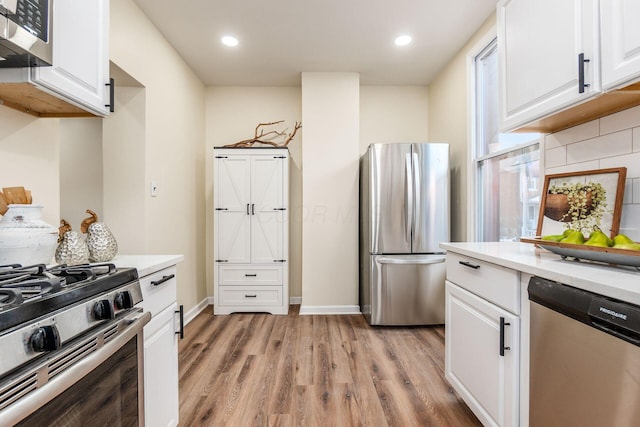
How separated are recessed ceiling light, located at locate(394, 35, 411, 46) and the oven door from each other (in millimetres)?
2941

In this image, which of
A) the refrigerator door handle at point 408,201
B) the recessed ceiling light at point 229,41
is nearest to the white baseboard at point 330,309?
the refrigerator door handle at point 408,201

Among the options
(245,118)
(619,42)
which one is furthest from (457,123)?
(245,118)

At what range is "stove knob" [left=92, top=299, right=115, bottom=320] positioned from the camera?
0.91 m

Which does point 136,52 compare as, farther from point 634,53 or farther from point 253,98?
point 634,53

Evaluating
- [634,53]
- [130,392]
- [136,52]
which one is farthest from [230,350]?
[634,53]

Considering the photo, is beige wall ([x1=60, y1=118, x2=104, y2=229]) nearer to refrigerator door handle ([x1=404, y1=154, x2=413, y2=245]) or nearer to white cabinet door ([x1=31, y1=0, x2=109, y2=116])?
white cabinet door ([x1=31, y1=0, x2=109, y2=116])

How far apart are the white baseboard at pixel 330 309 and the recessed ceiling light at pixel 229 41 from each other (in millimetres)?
2730

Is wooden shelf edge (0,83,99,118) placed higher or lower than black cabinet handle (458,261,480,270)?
higher

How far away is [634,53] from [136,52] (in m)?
2.84

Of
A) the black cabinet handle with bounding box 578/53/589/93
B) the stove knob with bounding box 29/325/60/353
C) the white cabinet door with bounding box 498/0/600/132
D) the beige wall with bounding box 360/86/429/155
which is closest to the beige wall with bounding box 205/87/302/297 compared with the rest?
the beige wall with bounding box 360/86/429/155

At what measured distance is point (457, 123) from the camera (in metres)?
3.20

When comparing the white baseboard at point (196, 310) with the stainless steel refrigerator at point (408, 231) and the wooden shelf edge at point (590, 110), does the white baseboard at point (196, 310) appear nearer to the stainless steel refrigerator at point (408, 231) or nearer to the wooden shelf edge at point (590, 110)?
the stainless steel refrigerator at point (408, 231)

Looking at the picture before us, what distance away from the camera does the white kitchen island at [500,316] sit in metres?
1.07

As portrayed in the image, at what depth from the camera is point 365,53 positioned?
10.2ft
